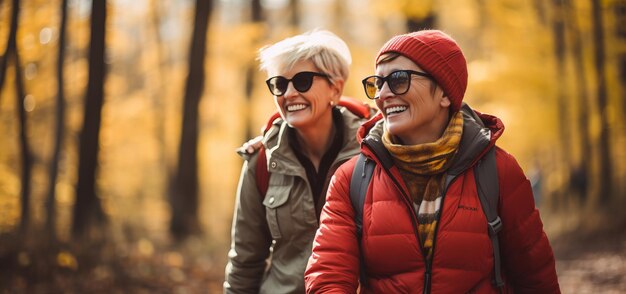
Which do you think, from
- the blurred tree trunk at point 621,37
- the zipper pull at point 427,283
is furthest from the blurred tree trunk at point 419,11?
the zipper pull at point 427,283

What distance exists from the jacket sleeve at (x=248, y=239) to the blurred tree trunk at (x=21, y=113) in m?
4.74

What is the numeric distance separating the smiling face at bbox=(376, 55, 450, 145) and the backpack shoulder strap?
999 mm

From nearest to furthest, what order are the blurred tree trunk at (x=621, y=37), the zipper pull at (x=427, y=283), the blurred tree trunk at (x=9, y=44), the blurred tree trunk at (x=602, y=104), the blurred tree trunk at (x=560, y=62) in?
the zipper pull at (x=427, y=283)
the blurred tree trunk at (x=9, y=44)
the blurred tree trunk at (x=602, y=104)
the blurred tree trunk at (x=621, y=37)
the blurred tree trunk at (x=560, y=62)

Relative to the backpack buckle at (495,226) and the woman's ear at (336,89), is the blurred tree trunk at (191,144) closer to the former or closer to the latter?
the woman's ear at (336,89)

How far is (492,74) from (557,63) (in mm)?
1622

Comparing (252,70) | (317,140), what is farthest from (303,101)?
(252,70)

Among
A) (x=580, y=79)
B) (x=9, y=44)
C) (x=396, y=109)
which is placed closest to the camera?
(x=396, y=109)

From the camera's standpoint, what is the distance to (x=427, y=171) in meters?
2.36

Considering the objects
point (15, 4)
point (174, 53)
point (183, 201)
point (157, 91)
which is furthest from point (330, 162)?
point (174, 53)

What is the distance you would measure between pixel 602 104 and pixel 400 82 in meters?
10.5

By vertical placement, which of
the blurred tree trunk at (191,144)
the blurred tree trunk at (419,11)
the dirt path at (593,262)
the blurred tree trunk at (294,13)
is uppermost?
the blurred tree trunk at (294,13)

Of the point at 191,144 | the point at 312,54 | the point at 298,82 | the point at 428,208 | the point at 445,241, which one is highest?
the point at 312,54

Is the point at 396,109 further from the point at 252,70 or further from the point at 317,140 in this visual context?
the point at 252,70

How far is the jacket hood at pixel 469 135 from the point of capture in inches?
92.3
